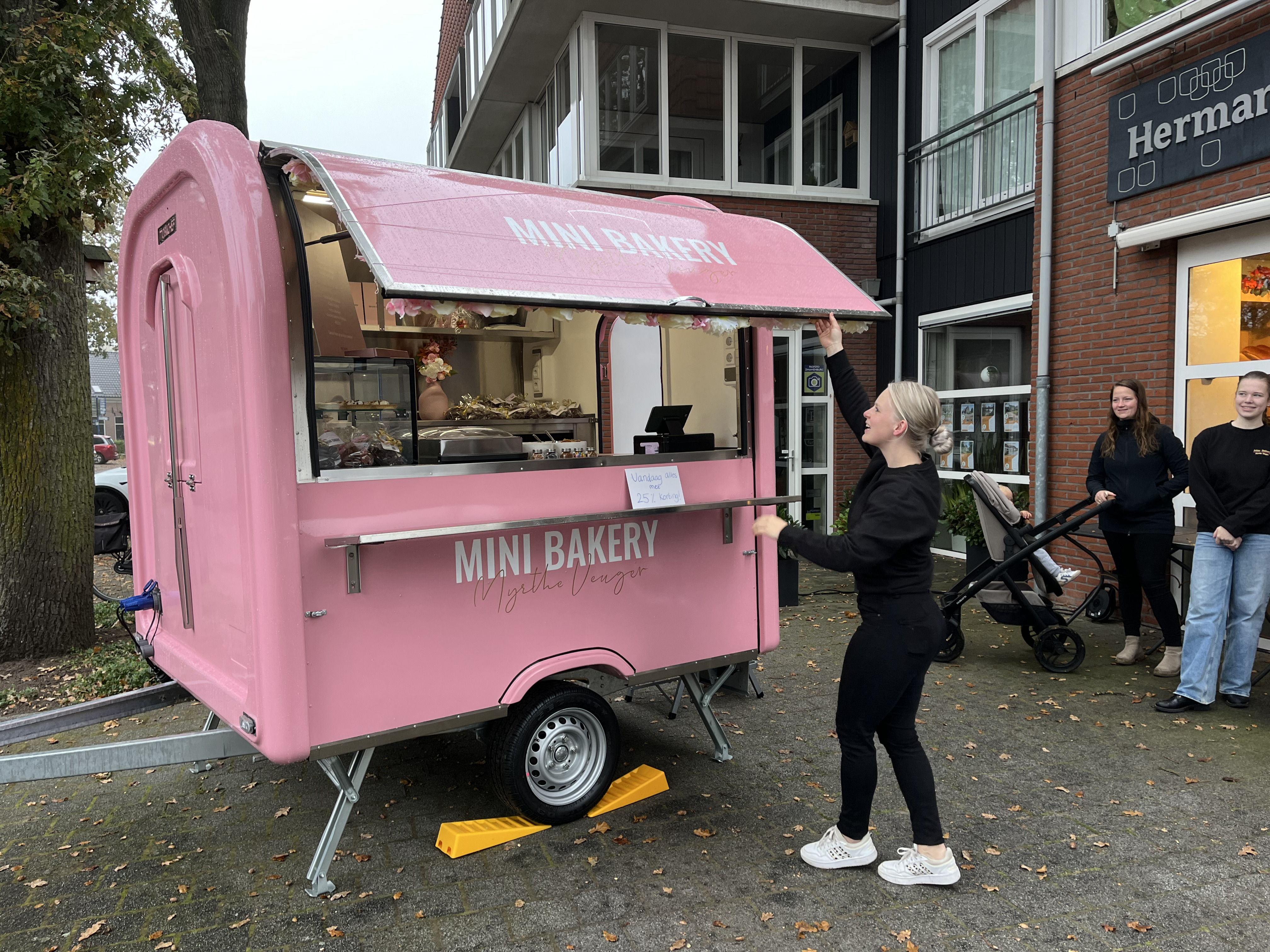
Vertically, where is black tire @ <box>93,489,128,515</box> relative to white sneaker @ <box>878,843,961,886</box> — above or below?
above

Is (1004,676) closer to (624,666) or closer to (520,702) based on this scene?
(624,666)

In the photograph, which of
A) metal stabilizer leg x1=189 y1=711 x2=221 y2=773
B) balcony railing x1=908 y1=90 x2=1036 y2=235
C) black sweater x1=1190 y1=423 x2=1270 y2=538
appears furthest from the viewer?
balcony railing x1=908 y1=90 x2=1036 y2=235

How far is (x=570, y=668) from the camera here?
145 inches

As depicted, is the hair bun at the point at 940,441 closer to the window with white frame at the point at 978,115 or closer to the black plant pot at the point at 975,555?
the black plant pot at the point at 975,555

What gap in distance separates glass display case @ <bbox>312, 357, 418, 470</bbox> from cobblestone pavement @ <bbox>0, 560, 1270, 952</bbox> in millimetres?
1619

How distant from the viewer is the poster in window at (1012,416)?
9211 mm

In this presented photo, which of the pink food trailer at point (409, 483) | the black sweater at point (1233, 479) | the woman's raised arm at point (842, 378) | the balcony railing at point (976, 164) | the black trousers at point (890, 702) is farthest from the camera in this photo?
the balcony railing at point (976, 164)

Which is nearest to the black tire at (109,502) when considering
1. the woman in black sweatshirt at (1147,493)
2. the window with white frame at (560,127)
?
the window with white frame at (560,127)

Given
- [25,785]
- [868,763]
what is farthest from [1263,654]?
[25,785]

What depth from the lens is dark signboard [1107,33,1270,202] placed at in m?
6.14

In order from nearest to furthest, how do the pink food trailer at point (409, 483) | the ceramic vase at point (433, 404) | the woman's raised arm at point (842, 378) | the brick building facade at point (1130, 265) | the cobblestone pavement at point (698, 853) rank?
the pink food trailer at point (409, 483)
the cobblestone pavement at point (698, 853)
the woman's raised arm at point (842, 378)
the ceramic vase at point (433, 404)
the brick building facade at point (1130, 265)

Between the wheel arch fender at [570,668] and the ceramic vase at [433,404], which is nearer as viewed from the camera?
the wheel arch fender at [570,668]

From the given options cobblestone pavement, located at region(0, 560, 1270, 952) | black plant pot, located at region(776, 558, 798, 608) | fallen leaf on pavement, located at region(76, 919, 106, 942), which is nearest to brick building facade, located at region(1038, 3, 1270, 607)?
black plant pot, located at region(776, 558, 798, 608)

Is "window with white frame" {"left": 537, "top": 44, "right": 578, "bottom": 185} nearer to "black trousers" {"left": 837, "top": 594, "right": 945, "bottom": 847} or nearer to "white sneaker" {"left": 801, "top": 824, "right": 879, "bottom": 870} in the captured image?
"black trousers" {"left": 837, "top": 594, "right": 945, "bottom": 847}
